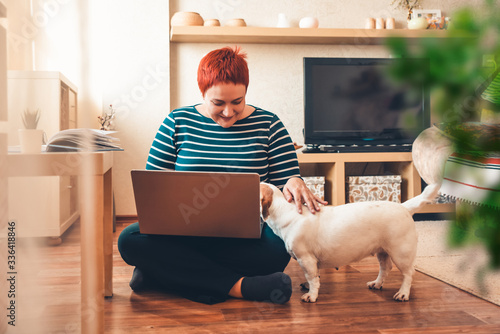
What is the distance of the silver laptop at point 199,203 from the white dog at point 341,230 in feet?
0.26

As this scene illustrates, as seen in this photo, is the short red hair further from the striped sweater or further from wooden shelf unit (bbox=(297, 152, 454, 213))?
wooden shelf unit (bbox=(297, 152, 454, 213))

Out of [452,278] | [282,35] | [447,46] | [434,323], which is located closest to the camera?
[447,46]

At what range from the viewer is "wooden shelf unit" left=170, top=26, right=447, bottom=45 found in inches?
121

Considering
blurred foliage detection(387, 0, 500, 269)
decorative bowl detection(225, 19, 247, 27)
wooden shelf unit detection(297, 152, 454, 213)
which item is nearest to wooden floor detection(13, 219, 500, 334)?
blurred foliage detection(387, 0, 500, 269)

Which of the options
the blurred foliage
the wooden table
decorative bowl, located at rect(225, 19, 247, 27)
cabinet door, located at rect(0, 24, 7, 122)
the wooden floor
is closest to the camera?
the blurred foliage

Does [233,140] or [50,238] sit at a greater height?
[233,140]

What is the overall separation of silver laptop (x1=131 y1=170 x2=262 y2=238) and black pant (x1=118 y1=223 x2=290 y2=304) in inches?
3.1

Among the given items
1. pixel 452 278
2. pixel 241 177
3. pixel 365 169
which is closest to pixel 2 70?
pixel 241 177

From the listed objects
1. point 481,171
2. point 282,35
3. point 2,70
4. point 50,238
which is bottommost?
point 50,238

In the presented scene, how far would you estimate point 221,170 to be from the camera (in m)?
1.45

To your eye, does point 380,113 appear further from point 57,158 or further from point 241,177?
point 57,158

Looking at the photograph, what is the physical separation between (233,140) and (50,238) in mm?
871

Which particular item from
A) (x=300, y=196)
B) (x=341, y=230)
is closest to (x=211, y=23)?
(x=300, y=196)

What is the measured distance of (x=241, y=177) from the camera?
3.97 feet
